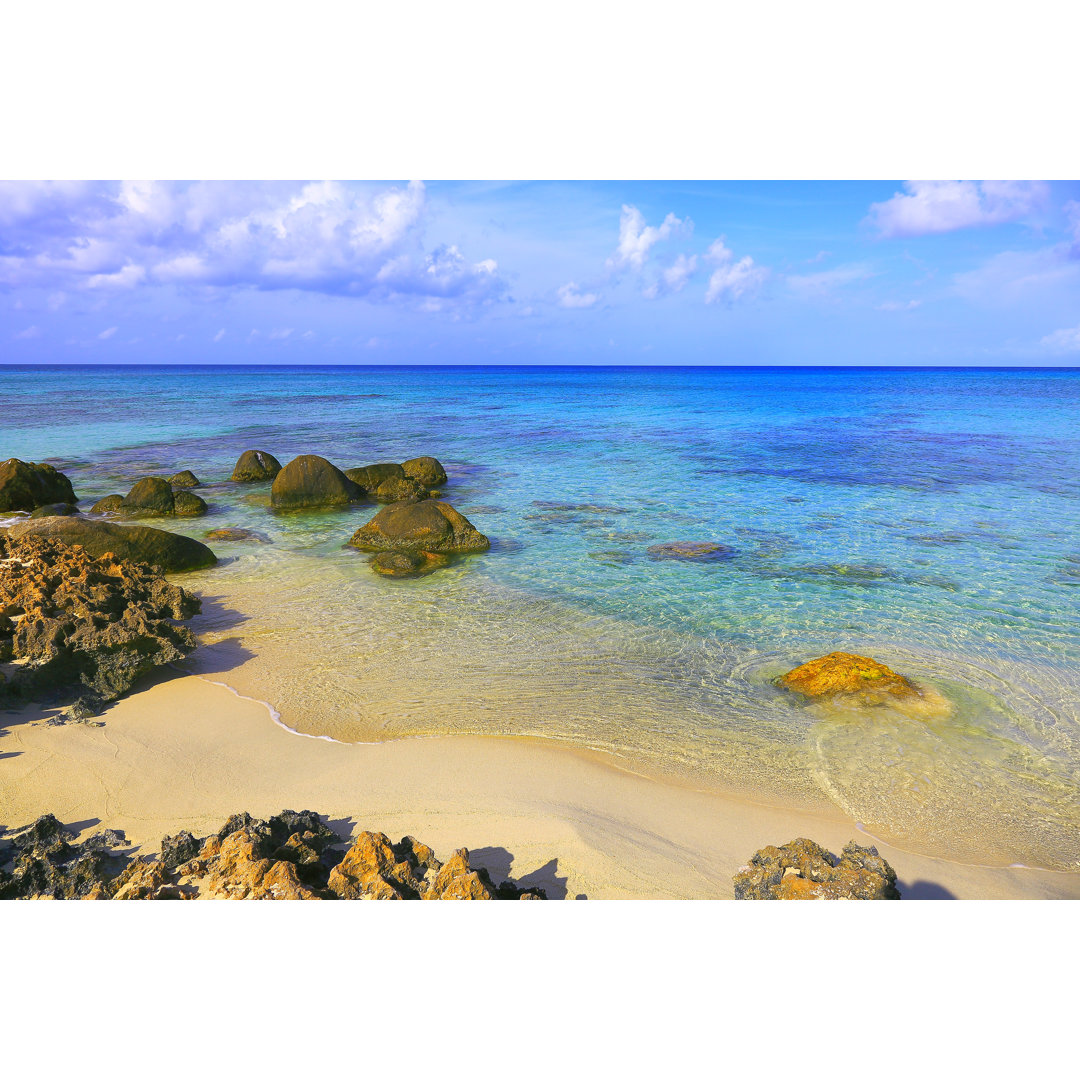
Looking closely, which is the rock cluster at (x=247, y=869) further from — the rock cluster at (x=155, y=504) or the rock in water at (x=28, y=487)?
the rock in water at (x=28, y=487)

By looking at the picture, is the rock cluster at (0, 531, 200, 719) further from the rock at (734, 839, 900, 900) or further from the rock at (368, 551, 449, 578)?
the rock at (734, 839, 900, 900)

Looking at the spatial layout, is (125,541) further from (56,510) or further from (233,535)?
(56,510)

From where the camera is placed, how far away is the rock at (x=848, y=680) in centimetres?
538

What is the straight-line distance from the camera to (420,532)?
9453mm

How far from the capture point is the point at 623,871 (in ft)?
11.0

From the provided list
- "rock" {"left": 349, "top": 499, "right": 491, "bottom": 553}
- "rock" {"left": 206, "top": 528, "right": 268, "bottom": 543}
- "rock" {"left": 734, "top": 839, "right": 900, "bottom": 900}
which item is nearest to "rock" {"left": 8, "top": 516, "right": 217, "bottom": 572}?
"rock" {"left": 206, "top": 528, "right": 268, "bottom": 543}

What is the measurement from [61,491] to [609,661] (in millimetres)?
11721

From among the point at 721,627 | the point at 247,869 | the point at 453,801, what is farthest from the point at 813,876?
the point at 721,627

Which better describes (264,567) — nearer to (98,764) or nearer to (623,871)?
(98,764)

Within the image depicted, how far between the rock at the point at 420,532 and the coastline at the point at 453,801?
15.4 ft

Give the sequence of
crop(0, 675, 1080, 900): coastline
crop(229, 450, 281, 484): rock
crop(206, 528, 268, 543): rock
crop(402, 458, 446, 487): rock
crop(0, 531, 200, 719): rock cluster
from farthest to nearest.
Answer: crop(229, 450, 281, 484): rock → crop(402, 458, 446, 487): rock → crop(206, 528, 268, 543): rock → crop(0, 531, 200, 719): rock cluster → crop(0, 675, 1080, 900): coastline

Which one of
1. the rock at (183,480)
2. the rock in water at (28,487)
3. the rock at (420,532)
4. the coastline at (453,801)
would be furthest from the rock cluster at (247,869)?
the rock at (183,480)

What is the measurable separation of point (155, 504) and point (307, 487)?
2.57m

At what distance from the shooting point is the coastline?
3.44 m
